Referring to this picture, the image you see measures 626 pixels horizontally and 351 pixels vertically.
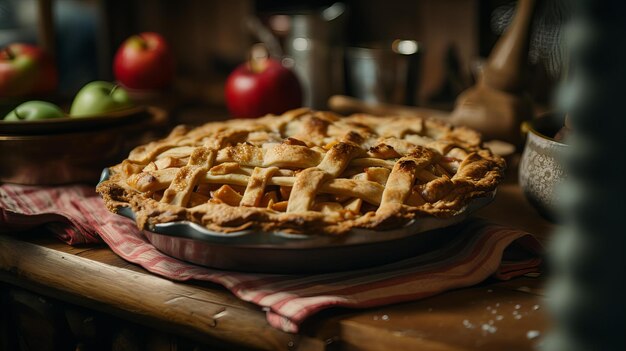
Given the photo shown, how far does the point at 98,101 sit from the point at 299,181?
506mm

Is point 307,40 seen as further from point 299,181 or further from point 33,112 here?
point 299,181

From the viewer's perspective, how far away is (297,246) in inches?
26.1

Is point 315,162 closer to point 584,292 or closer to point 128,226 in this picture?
point 128,226

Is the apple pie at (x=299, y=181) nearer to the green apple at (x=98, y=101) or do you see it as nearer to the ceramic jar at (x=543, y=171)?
the ceramic jar at (x=543, y=171)

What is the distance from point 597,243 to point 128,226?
0.67m

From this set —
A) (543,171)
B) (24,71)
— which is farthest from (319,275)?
(24,71)

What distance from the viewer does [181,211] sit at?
0.69 m

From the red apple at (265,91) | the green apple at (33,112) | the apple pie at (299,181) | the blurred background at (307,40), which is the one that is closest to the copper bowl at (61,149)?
the green apple at (33,112)

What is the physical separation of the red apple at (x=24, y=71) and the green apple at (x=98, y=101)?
15 centimetres

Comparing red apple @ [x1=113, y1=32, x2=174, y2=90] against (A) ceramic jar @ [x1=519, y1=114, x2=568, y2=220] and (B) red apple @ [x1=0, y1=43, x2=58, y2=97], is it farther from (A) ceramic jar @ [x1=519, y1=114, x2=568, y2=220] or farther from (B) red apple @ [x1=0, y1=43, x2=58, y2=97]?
(A) ceramic jar @ [x1=519, y1=114, x2=568, y2=220]

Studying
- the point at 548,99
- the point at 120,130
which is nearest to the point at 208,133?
the point at 120,130

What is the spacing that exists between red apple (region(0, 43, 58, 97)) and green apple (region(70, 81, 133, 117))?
0.49 feet

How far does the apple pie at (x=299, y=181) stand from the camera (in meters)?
0.68

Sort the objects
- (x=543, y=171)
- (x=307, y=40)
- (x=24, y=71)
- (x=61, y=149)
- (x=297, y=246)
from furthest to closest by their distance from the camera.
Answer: (x=307, y=40)
(x=24, y=71)
(x=61, y=149)
(x=543, y=171)
(x=297, y=246)
